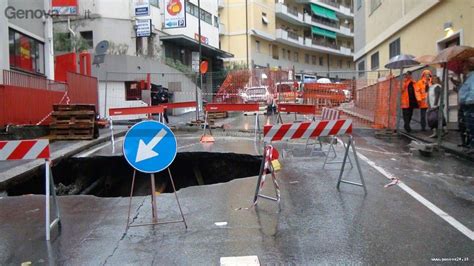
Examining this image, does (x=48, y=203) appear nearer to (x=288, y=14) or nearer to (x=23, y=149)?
(x=23, y=149)

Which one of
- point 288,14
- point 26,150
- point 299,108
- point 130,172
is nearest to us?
point 26,150

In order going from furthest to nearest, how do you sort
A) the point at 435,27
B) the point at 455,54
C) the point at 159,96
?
the point at 159,96, the point at 435,27, the point at 455,54

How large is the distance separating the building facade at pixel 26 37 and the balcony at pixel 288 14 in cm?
4551

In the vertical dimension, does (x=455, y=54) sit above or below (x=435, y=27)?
below

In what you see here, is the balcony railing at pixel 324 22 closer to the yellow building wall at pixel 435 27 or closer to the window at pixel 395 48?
the window at pixel 395 48

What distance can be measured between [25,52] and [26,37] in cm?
62

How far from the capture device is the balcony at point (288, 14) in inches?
2488

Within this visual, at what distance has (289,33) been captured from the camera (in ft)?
217

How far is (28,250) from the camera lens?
5340 mm

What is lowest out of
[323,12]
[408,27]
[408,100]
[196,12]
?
[408,100]

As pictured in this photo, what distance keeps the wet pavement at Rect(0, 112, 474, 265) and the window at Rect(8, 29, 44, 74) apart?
11.4 metres

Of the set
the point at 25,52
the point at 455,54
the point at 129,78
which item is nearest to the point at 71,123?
the point at 25,52

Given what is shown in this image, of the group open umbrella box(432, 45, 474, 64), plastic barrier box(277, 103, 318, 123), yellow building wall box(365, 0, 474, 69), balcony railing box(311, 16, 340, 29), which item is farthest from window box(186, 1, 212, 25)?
balcony railing box(311, 16, 340, 29)

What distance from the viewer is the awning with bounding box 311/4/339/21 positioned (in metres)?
71.9
